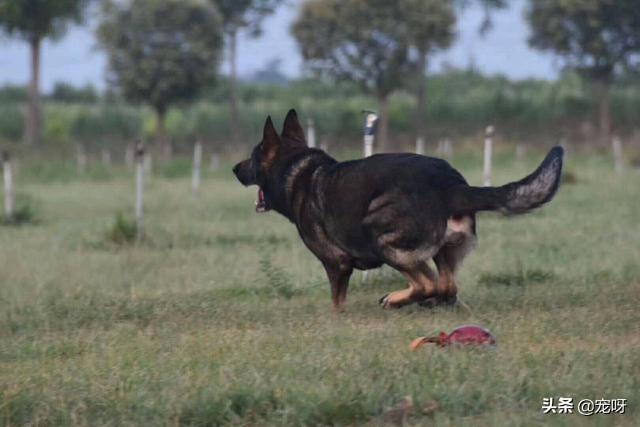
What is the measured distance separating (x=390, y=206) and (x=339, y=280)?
30.4 inches

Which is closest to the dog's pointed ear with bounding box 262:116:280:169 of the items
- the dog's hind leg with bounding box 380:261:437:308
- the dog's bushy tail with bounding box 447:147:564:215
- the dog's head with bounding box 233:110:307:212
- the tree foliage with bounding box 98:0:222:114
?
the dog's head with bounding box 233:110:307:212

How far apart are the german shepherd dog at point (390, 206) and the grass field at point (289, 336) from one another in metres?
0.31

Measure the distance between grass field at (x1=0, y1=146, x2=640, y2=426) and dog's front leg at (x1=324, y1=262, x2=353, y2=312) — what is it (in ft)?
0.53

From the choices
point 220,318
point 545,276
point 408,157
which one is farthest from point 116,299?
point 545,276

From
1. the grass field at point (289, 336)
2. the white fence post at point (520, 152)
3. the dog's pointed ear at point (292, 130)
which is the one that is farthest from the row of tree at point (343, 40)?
the dog's pointed ear at point (292, 130)

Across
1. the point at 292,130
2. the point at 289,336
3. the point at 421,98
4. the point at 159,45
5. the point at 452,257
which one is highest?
the point at 159,45

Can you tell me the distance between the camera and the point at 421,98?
42062 mm

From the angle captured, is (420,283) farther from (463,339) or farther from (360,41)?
(360,41)

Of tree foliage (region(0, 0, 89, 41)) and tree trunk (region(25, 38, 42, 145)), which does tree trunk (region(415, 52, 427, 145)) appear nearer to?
tree foliage (region(0, 0, 89, 41))

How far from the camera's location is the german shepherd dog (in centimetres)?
700

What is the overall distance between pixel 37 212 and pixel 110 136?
26980mm

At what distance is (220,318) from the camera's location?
24.9 feet

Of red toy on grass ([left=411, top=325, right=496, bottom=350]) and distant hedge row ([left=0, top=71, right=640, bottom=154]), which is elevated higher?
distant hedge row ([left=0, top=71, right=640, bottom=154])

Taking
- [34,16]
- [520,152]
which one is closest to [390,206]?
[520,152]
